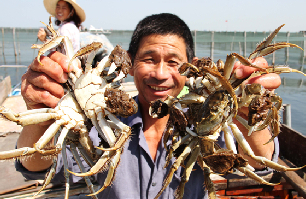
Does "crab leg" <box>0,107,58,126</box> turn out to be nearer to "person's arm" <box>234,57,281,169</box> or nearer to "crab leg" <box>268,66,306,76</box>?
"person's arm" <box>234,57,281,169</box>

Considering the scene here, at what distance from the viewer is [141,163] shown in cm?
237

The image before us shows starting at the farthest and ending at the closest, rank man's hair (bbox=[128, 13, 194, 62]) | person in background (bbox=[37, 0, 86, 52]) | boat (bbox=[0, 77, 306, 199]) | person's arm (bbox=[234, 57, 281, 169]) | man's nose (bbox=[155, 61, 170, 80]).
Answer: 1. person in background (bbox=[37, 0, 86, 52])
2. boat (bbox=[0, 77, 306, 199])
3. man's hair (bbox=[128, 13, 194, 62])
4. man's nose (bbox=[155, 61, 170, 80])
5. person's arm (bbox=[234, 57, 281, 169])

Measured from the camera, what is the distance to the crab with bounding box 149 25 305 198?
4.92 feet

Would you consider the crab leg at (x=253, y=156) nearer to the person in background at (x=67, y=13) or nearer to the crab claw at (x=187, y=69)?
the crab claw at (x=187, y=69)

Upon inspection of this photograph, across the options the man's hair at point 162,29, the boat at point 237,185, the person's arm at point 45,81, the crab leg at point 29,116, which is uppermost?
the man's hair at point 162,29

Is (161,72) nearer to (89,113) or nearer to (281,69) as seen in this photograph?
(89,113)

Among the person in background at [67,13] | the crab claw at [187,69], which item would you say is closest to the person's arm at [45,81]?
the crab claw at [187,69]

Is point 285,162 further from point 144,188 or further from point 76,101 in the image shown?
point 76,101

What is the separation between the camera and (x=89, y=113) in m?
1.75

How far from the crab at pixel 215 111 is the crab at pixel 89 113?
12.1 inches

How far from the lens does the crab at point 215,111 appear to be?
1.50 meters

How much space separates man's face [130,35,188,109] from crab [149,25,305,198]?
1.28ft

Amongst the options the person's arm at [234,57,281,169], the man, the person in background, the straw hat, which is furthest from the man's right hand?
the straw hat

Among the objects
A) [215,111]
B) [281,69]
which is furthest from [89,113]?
[281,69]
